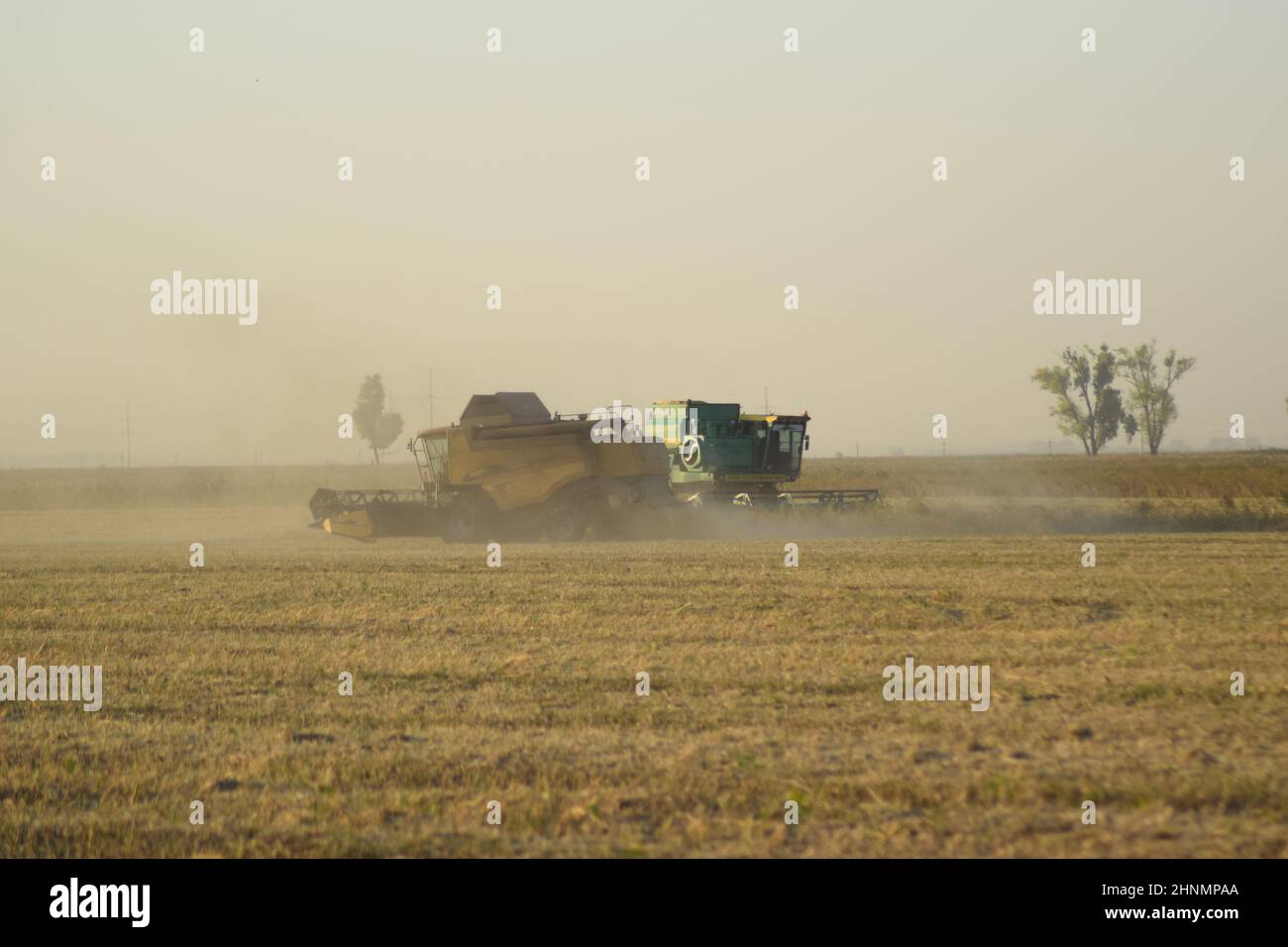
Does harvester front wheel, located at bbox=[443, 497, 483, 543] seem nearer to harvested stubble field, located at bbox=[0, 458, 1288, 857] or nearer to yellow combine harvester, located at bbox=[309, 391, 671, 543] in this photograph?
yellow combine harvester, located at bbox=[309, 391, 671, 543]

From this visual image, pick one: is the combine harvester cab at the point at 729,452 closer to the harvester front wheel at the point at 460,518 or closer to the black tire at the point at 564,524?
the black tire at the point at 564,524

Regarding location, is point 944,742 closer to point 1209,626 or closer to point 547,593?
point 1209,626

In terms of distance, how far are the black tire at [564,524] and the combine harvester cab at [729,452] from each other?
3571 millimetres

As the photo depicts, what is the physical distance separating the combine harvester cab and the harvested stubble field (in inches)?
441

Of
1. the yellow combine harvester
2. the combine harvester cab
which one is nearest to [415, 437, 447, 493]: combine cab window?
the yellow combine harvester

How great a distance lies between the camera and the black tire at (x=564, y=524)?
1006 inches

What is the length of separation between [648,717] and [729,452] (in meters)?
21.1

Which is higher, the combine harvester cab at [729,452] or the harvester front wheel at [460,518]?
the combine harvester cab at [729,452]

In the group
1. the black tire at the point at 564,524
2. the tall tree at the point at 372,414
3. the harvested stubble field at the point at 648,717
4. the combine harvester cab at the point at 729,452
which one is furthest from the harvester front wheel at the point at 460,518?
the tall tree at the point at 372,414

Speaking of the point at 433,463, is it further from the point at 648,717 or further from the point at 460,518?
the point at 648,717

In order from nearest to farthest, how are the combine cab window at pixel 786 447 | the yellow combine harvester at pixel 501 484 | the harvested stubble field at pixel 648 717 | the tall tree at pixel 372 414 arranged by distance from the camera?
the harvested stubble field at pixel 648 717 → the yellow combine harvester at pixel 501 484 → the combine cab window at pixel 786 447 → the tall tree at pixel 372 414

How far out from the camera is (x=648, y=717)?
8.30 metres

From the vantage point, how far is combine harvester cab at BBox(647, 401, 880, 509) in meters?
28.9
